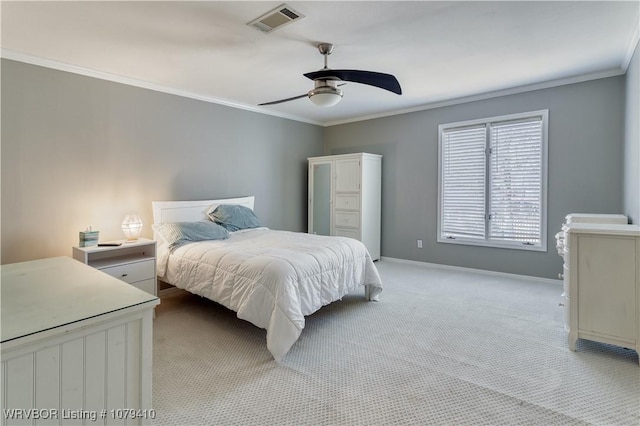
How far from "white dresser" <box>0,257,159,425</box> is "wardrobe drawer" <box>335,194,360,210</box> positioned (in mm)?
4232

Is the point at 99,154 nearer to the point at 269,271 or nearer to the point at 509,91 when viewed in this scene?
the point at 269,271

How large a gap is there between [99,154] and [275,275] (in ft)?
8.38

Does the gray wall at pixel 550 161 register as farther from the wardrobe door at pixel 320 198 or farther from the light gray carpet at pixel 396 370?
the light gray carpet at pixel 396 370

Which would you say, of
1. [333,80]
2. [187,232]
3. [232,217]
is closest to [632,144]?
[333,80]

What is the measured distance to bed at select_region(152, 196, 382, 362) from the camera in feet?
8.13

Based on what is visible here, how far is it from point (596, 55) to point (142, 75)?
15.5ft

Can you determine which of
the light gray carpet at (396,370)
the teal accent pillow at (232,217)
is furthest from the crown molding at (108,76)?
the light gray carpet at (396,370)

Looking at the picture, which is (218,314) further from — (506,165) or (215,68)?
(506,165)

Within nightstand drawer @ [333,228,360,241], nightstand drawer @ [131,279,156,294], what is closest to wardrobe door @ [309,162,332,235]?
nightstand drawer @ [333,228,360,241]

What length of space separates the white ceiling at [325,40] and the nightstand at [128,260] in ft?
6.00

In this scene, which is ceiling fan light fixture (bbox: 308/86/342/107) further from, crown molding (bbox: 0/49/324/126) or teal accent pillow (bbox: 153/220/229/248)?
crown molding (bbox: 0/49/324/126)

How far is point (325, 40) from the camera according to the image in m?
2.83

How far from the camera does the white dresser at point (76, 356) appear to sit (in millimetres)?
1006

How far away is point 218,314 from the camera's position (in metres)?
→ 3.38
